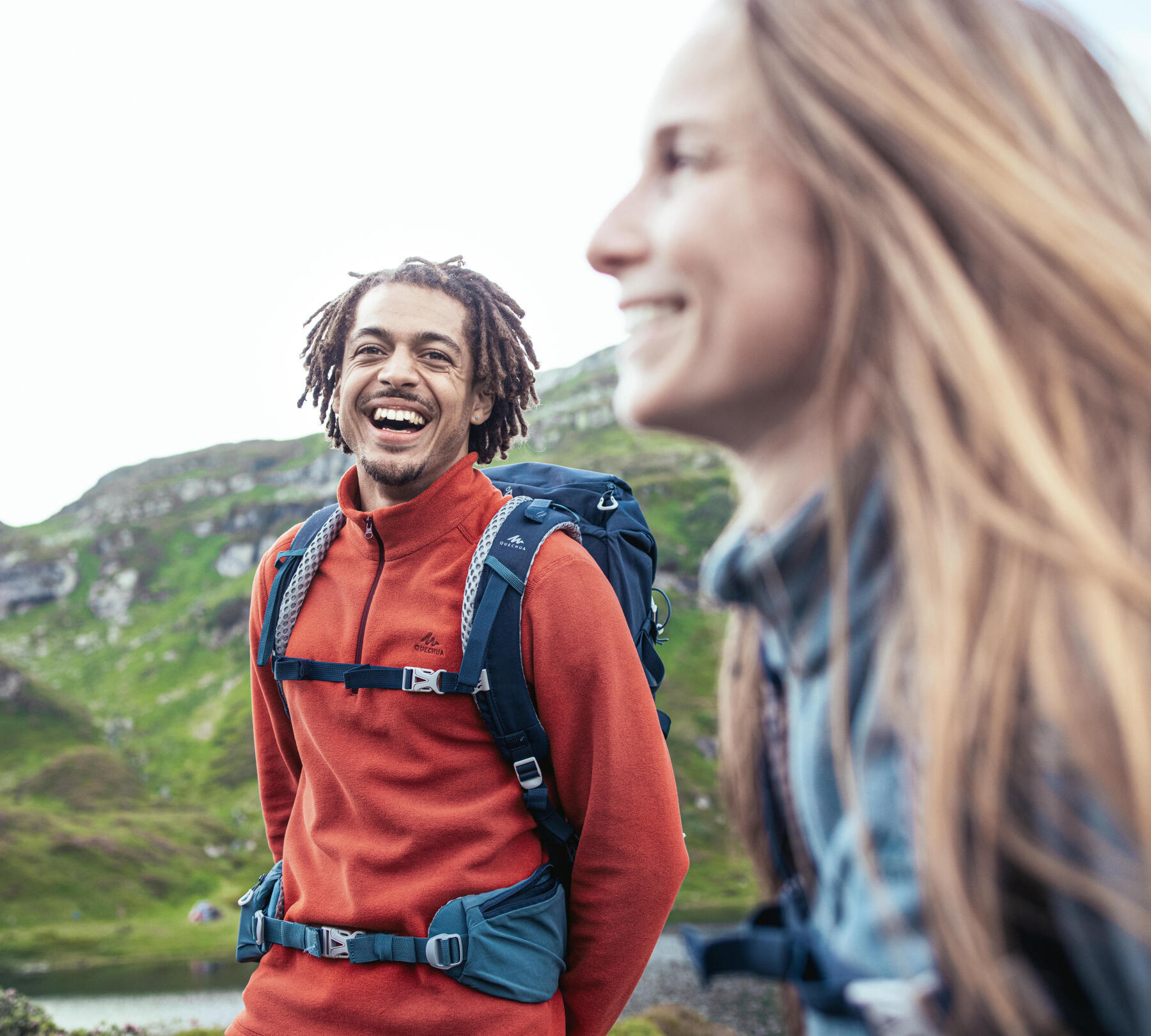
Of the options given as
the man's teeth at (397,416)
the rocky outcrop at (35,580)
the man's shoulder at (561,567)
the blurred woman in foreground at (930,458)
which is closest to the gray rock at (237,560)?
the rocky outcrop at (35,580)

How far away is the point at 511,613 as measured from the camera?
12.4ft

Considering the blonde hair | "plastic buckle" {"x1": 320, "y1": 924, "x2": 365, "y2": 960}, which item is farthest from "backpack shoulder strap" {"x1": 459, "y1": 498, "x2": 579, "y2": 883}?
the blonde hair

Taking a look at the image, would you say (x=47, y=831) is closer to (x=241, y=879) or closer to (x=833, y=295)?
(x=241, y=879)

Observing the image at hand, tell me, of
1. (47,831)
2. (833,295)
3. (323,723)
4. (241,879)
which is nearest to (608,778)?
(323,723)

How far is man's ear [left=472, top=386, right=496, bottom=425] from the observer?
490 cm

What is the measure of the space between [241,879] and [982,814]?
7913 centimetres

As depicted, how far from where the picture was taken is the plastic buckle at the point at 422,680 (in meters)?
3.70

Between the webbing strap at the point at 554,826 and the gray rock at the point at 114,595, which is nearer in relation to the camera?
the webbing strap at the point at 554,826

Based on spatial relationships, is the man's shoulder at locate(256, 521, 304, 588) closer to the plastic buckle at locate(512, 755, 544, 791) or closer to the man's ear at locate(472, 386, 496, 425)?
the man's ear at locate(472, 386, 496, 425)

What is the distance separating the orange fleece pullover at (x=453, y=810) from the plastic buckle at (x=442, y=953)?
114 mm

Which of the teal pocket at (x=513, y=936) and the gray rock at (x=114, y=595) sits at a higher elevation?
the teal pocket at (x=513, y=936)

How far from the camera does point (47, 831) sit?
224 feet

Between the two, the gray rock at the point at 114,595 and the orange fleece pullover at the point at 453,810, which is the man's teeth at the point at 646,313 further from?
the gray rock at the point at 114,595

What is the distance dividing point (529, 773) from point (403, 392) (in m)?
2.03
